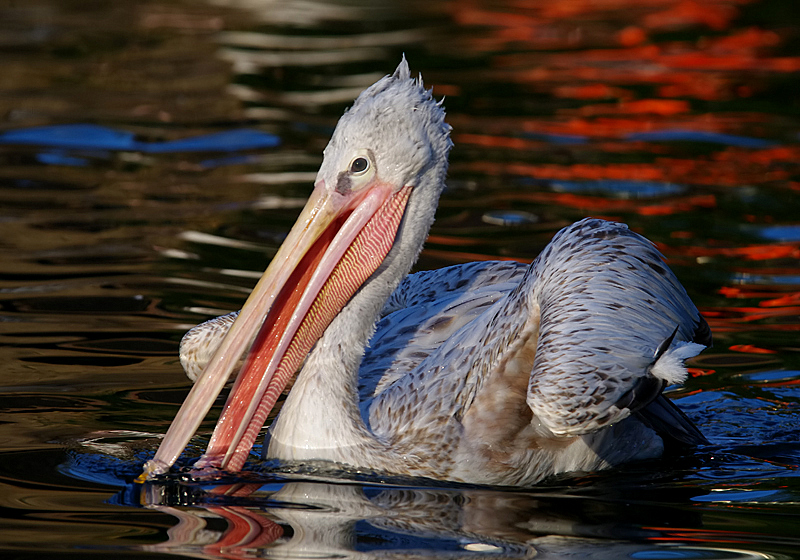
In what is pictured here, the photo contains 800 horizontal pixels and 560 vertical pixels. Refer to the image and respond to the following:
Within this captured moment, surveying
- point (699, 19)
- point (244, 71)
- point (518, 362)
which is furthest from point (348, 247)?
point (699, 19)

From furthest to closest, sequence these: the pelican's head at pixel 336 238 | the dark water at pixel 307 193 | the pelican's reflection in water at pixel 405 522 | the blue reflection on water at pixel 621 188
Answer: the blue reflection on water at pixel 621 188 < the pelican's head at pixel 336 238 < the dark water at pixel 307 193 < the pelican's reflection in water at pixel 405 522

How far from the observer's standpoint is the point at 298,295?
5.00 metres

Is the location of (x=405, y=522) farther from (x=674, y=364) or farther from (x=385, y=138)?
(x=385, y=138)

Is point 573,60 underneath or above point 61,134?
above

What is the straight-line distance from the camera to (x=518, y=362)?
4.84 metres

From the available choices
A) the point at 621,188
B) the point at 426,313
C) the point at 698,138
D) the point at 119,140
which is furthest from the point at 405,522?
the point at 698,138

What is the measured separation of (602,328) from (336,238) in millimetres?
1132

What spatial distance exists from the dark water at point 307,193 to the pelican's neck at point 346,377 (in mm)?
163

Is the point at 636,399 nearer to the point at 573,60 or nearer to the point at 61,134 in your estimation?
the point at 61,134

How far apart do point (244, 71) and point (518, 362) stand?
10.7 meters

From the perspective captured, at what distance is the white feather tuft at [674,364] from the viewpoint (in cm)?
438

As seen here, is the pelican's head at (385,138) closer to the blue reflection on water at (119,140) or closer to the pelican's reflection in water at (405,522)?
the pelican's reflection in water at (405,522)

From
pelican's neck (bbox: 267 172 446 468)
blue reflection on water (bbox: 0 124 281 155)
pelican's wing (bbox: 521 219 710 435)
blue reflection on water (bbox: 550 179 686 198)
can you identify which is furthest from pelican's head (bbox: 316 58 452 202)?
blue reflection on water (bbox: 0 124 281 155)

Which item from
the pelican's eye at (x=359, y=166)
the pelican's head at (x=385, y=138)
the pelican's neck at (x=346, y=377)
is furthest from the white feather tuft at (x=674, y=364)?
the pelican's eye at (x=359, y=166)
